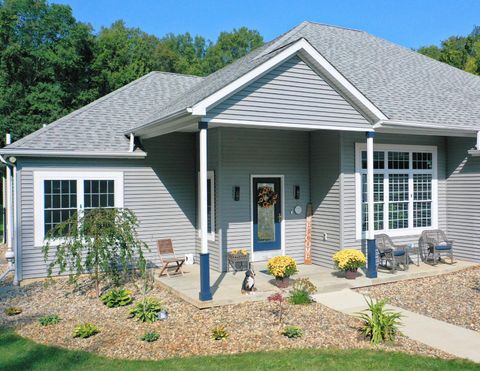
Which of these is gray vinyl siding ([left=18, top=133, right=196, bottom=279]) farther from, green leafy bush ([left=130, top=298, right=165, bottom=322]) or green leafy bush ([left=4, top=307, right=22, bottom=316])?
green leafy bush ([left=130, top=298, right=165, bottom=322])

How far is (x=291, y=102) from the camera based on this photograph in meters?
9.18

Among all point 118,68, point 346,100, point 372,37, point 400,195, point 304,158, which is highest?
point 118,68

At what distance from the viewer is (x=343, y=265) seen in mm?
9648

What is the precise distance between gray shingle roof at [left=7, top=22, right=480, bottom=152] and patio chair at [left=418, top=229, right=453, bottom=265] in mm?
3008

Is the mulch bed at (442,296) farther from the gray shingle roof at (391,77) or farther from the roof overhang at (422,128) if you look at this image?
the gray shingle roof at (391,77)

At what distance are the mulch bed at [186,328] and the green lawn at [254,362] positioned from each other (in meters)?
0.27

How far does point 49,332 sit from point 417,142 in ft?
33.3

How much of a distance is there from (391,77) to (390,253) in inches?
246

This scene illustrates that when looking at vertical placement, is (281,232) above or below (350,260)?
above

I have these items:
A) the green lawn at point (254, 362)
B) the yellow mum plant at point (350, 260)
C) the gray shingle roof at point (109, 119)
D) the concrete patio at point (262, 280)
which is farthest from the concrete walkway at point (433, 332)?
the gray shingle roof at point (109, 119)

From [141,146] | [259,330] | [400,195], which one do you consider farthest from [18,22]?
[259,330]

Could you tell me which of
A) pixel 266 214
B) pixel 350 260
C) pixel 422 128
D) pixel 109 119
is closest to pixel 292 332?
pixel 350 260

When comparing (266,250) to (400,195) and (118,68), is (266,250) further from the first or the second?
(118,68)

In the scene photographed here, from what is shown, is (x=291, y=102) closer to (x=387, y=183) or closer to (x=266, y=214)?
(x=266, y=214)
